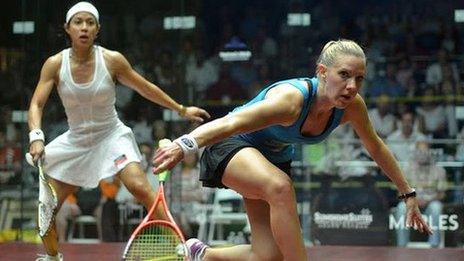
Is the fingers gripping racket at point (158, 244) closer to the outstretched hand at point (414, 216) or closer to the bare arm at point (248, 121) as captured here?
the bare arm at point (248, 121)

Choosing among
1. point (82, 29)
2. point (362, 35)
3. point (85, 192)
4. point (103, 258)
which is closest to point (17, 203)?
point (85, 192)

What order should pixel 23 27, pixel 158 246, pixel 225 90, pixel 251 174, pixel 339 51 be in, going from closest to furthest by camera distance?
1. pixel 339 51
2. pixel 251 174
3. pixel 158 246
4. pixel 225 90
5. pixel 23 27

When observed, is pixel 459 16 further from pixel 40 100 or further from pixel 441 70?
pixel 40 100

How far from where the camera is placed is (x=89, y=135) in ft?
16.9

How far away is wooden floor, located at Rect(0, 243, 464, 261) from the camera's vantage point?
6492mm

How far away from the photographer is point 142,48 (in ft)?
26.3

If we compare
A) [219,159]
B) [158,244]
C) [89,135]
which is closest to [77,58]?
[89,135]

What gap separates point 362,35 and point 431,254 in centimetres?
167

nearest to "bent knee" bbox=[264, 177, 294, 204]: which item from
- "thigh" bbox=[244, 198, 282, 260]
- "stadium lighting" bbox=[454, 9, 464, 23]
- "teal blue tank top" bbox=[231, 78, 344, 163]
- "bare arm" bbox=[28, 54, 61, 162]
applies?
"teal blue tank top" bbox=[231, 78, 344, 163]

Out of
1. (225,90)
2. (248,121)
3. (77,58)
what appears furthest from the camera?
(225,90)

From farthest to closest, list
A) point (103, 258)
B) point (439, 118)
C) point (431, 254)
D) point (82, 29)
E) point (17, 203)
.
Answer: point (17, 203)
point (439, 118)
point (431, 254)
point (103, 258)
point (82, 29)

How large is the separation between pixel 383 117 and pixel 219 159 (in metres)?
3.98

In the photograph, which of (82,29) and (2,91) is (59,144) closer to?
(82,29)

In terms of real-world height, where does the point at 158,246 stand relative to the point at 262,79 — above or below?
below
